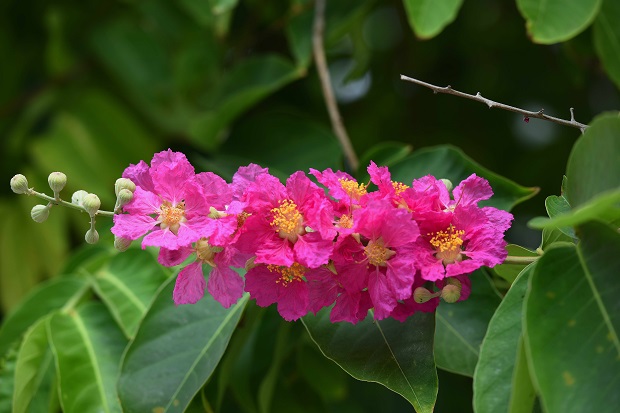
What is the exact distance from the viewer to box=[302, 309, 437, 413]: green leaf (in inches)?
29.9

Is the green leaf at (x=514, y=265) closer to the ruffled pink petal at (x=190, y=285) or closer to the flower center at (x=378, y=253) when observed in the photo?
the flower center at (x=378, y=253)

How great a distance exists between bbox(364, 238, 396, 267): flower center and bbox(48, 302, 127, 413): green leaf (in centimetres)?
42

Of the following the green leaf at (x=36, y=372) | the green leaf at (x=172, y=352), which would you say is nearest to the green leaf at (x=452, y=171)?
the green leaf at (x=172, y=352)

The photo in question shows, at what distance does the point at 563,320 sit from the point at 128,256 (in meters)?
0.71

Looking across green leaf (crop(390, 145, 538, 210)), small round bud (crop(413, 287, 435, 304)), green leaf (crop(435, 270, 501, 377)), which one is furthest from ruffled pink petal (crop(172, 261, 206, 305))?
green leaf (crop(390, 145, 538, 210))

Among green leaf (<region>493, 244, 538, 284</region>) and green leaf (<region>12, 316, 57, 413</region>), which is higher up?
green leaf (<region>493, 244, 538, 284</region>)

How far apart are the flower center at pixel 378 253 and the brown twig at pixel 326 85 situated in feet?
1.77

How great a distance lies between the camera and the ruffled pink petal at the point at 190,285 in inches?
30.5

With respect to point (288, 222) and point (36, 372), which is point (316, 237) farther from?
point (36, 372)

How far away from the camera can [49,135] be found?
1.77 meters

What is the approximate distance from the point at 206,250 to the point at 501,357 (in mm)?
308

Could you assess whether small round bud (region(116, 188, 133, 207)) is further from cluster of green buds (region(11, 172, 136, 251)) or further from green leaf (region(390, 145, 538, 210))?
green leaf (region(390, 145, 538, 210))

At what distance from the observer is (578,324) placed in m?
0.66

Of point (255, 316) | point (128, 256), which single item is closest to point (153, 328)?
point (255, 316)
